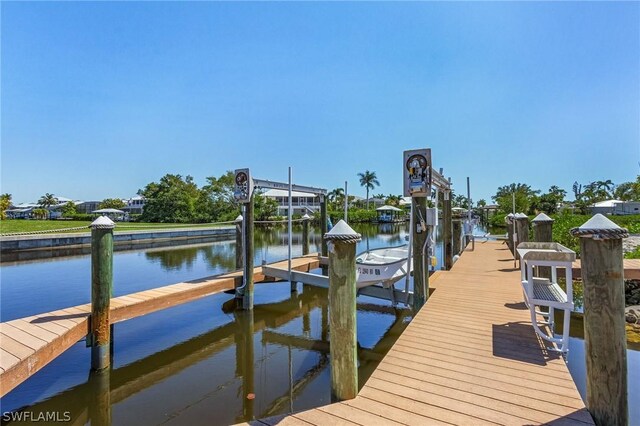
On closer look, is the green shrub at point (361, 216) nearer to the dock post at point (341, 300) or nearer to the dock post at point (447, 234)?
the dock post at point (447, 234)

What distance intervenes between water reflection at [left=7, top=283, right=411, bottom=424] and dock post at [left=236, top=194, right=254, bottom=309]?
0.34 m

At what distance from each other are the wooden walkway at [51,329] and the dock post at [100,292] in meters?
0.16

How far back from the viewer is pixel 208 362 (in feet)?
17.5

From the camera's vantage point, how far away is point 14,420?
3.73 metres

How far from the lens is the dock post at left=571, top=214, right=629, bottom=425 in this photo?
7.51 ft

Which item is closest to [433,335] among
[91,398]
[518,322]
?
[518,322]

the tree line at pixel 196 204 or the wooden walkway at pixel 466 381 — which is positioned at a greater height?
the tree line at pixel 196 204

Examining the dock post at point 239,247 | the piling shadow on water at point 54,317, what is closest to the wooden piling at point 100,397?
the piling shadow on water at point 54,317

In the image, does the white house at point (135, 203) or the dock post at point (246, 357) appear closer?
the dock post at point (246, 357)

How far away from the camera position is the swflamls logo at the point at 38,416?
148 inches

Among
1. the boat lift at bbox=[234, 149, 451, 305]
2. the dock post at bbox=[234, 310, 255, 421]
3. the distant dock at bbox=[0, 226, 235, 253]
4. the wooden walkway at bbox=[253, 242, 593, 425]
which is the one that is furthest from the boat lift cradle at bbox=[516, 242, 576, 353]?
the distant dock at bbox=[0, 226, 235, 253]

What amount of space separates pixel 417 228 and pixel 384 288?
1.85 metres

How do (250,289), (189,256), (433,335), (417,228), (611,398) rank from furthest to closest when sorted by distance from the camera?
(189,256) → (250,289) → (417,228) → (433,335) → (611,398)

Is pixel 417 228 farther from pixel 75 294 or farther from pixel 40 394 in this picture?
pixel 75 294
